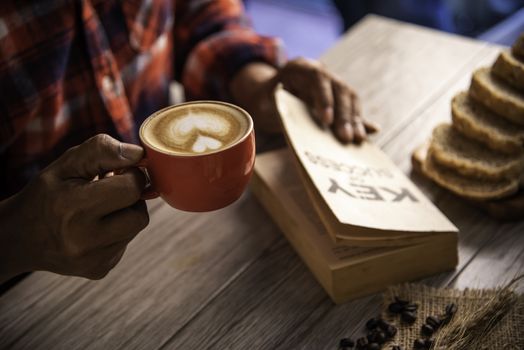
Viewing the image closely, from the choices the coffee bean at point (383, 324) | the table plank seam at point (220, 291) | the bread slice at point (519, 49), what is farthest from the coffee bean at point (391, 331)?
the bread slice at point (519, 49)

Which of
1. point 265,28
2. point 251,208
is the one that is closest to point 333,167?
point 251,208

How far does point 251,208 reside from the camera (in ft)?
4.51

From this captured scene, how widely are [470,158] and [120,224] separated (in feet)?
2.67

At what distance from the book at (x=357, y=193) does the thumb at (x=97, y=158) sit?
0.37 m

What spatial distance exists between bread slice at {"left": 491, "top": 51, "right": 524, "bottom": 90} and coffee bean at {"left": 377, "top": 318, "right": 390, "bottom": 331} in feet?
2.08

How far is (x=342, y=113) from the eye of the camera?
1433 mm

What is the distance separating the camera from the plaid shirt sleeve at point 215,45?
1805 mm

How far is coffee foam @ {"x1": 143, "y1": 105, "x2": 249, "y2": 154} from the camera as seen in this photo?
947 mm

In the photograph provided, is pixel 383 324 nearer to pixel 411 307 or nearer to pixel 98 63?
pixel 411 307

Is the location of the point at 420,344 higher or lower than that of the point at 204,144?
lower

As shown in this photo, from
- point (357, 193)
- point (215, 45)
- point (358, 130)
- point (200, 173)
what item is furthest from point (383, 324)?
point (215, 45)

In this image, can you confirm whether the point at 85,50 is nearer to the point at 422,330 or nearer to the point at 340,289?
the point at 340,289

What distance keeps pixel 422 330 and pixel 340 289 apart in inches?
6.4

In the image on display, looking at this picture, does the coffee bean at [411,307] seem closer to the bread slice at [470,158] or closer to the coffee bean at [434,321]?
the coffee bean at [434,321]
